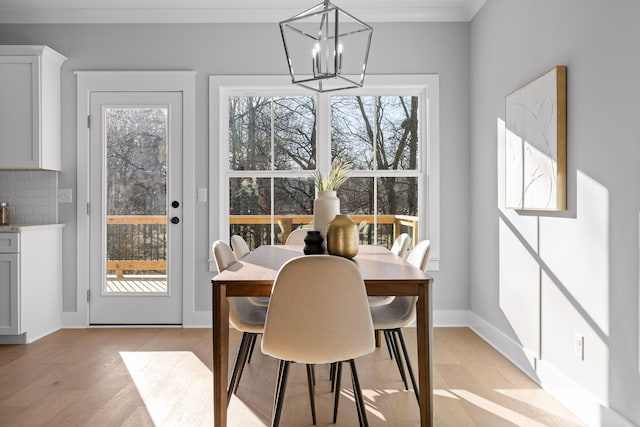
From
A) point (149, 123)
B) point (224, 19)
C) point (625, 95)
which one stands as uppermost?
point (224, 19)

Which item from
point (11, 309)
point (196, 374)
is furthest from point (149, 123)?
point (196, 374)

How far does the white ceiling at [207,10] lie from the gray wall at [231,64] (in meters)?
0.07

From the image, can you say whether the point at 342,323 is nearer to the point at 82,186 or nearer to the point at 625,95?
the point at 625,95

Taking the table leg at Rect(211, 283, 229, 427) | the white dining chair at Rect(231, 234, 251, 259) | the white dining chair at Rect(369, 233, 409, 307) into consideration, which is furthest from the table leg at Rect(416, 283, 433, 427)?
the white dining chair at Rect(231, 234, 251, 259)

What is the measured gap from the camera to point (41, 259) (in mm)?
3980

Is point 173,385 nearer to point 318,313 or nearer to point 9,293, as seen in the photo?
point 318,313

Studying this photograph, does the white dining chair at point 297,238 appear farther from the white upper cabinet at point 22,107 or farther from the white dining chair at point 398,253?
the white upper cabinet at point 22,107

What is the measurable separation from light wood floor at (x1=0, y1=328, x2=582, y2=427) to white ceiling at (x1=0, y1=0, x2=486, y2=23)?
279 centimetres

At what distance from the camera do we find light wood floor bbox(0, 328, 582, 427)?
240 centimetres

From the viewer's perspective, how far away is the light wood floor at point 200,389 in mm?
2396

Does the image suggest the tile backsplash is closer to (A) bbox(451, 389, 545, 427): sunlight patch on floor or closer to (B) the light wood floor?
(B) the light wood floor

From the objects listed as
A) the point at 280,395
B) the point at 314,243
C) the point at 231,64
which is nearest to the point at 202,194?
the point at 231,64

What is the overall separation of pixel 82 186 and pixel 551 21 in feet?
12.7

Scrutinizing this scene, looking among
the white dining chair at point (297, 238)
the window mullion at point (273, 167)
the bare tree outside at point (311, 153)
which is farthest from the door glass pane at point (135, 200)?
the white dining chair at point (297, 238)
